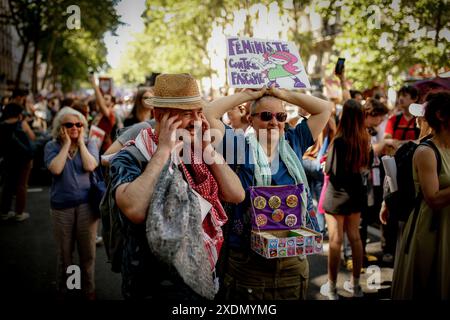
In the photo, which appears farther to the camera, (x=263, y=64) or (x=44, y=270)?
(x=44, y=270)

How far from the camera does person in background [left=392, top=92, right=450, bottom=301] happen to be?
2.91 meters

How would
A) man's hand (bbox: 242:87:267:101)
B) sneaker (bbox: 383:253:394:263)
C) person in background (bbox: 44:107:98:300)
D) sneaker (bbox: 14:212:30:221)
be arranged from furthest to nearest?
sneaker (bbox: 14:212:30:221) < sneaker (bbox: 383:253:394:263) < person in background (bbox: 44:107:98:300) < man's hand (bbox: 242:87:267:101)

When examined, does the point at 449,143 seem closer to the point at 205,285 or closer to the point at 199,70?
the point at 205,285

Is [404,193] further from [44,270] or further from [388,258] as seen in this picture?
[44,270]

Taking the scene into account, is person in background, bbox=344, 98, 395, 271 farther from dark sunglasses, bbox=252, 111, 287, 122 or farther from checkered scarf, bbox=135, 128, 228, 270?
checkered scarf, bbox=135, 128, 228, 270

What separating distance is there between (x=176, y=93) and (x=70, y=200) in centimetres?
252

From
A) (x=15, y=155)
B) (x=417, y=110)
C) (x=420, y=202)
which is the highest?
(x=417, y=110)

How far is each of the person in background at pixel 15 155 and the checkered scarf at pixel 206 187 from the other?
6435 millimetres

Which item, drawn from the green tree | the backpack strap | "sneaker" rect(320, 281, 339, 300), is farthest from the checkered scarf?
"sneaker" rect(320, 281, 339, 300)

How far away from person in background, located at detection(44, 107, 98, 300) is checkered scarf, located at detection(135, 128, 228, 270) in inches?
91.1

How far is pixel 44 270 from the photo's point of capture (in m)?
5.35

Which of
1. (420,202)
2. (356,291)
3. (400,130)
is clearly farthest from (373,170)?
(420,202)

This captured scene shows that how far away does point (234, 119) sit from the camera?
511cm
